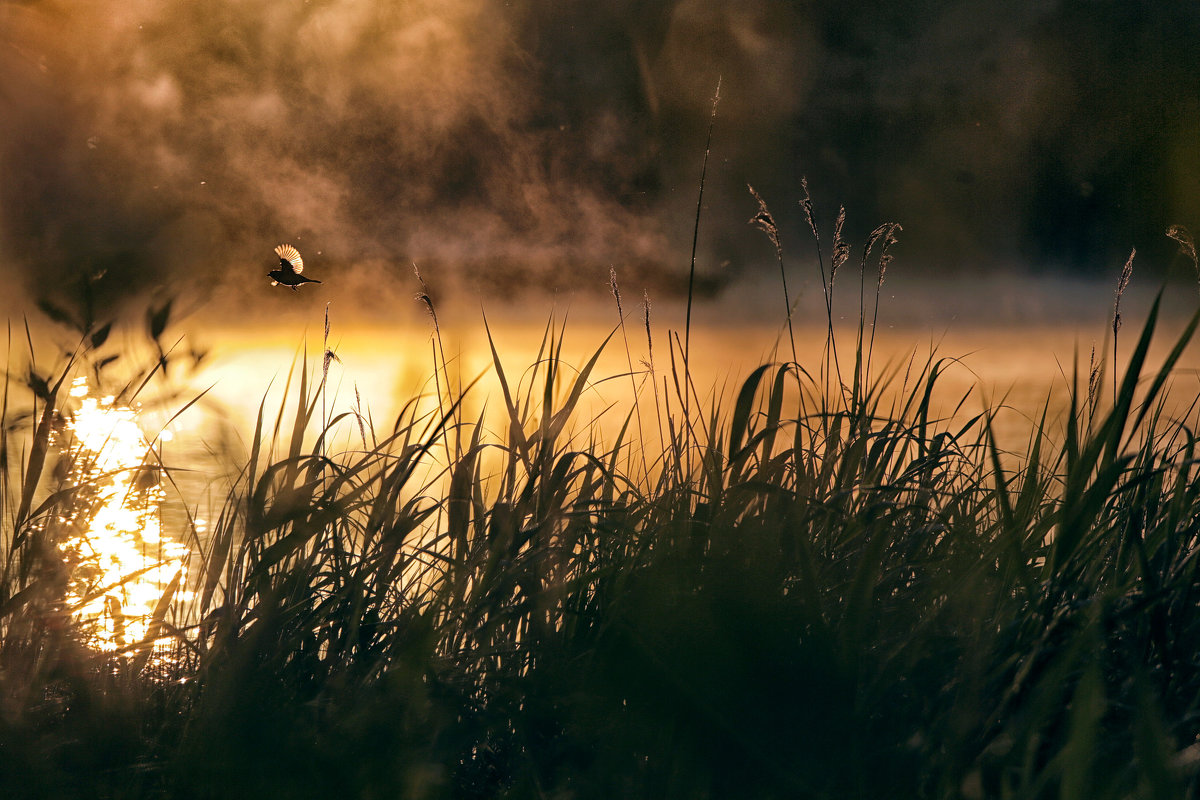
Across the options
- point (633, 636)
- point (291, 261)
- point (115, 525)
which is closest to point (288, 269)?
point (291, 261)

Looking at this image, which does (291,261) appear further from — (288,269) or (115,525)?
(115,525)

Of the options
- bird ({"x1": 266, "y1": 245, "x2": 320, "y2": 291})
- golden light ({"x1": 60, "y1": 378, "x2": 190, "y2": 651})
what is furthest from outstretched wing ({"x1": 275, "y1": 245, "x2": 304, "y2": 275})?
golden light ({"x1": 60, "y1": 378, "x2": 190, "y2": 651})

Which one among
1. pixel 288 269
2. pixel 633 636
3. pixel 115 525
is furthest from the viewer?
pixel 288 269

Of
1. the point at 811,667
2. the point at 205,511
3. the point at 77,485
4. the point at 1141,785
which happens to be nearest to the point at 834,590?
the point at 811,667

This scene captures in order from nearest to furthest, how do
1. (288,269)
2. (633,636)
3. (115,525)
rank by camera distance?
(633,636)
(115,525)
(288,269)

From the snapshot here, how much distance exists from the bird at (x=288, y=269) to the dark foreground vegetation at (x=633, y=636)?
96cm

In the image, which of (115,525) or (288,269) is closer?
(115,525)

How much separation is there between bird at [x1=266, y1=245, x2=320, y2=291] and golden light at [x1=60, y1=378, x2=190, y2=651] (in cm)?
81

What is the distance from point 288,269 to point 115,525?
3.53ft

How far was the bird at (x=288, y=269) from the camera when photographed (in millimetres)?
2375

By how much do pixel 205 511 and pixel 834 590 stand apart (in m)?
1.15

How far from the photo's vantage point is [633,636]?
1066 mm

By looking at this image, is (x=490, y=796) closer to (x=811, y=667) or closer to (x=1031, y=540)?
(x=811, y=667)

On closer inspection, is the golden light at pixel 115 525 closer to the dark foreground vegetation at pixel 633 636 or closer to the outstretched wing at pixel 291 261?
the dark foreground vegetation at pixel 633 636
